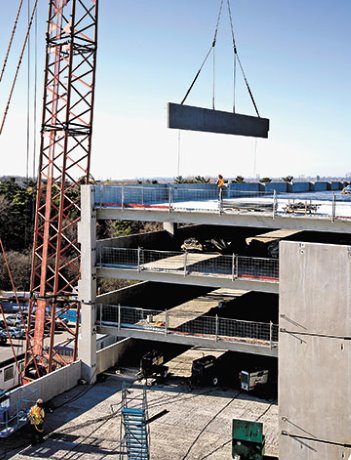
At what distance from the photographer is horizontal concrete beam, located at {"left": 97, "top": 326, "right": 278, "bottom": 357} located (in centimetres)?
2434

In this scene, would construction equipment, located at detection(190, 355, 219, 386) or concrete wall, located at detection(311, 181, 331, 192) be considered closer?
construction equipment, located at detection(190, 355, 219, 386)

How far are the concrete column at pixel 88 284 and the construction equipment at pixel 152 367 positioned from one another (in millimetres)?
2426

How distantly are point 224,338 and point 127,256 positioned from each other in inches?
263

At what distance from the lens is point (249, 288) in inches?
959

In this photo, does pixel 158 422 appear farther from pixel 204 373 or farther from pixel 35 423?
pixel 35 423

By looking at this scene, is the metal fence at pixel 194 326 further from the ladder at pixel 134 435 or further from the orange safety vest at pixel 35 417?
the orange safety vest at pixel 35 417

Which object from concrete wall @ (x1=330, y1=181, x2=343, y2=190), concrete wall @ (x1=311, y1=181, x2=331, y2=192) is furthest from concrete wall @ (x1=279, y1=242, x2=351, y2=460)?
concrete wall @ (x1=330, y1=181, x2=343, y2=190)

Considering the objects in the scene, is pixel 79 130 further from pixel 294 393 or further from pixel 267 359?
pixel 294 393

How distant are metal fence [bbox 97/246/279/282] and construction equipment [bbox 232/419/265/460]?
22.7 ft

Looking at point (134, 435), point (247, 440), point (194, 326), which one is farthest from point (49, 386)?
point (247, 440)

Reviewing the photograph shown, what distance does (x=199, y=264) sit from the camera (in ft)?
89.2

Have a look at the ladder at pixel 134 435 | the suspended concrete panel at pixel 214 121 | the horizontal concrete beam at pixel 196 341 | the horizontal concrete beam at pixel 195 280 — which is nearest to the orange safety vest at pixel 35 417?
the ladder at pixel 134 435

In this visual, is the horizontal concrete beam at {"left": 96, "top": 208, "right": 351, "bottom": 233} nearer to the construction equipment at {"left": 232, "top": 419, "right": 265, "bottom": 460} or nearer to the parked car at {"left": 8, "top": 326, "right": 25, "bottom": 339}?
the construction equipment at {"left": 232, "top": 419, "right": 265, "bottom": 460}

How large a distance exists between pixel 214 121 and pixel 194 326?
10.1 metres
